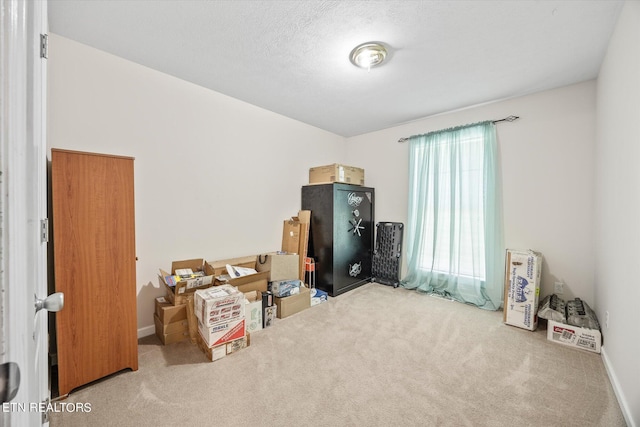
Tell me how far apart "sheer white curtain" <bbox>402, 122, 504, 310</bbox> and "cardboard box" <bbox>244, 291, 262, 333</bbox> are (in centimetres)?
229

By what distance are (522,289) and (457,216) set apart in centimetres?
109

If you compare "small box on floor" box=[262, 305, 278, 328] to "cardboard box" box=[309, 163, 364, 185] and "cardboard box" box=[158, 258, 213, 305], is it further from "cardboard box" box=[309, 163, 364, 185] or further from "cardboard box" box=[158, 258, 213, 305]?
"cardboard box" box=[309, 163, 364, 185]

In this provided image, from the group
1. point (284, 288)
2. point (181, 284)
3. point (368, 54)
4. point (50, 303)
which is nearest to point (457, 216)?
point (368, 54)

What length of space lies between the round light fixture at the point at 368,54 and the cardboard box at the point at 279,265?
216cm

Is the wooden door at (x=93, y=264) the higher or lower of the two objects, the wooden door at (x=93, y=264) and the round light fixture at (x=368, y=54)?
the lower

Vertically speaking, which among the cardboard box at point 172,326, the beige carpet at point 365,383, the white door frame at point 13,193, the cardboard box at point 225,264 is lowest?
the beige carpet at point 365,383

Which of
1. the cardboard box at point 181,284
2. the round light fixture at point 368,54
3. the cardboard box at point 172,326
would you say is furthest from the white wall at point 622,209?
the cardboard box at point 172,326

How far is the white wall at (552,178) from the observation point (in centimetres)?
255

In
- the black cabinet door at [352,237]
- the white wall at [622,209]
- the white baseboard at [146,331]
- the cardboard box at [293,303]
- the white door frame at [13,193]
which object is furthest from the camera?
the black cabinet door at [352,237]

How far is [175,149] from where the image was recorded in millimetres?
2535

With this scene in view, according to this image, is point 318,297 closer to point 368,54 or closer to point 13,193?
point 368,54

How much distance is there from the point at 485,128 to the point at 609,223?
1.64m

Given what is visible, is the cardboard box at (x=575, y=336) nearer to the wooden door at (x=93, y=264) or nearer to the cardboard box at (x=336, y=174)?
the cardboard box at (x=336, y=174)

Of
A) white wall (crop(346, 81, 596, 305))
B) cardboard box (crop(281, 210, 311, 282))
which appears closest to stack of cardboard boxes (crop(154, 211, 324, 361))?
cardboard box (crop(281, 210, 311, 282))
